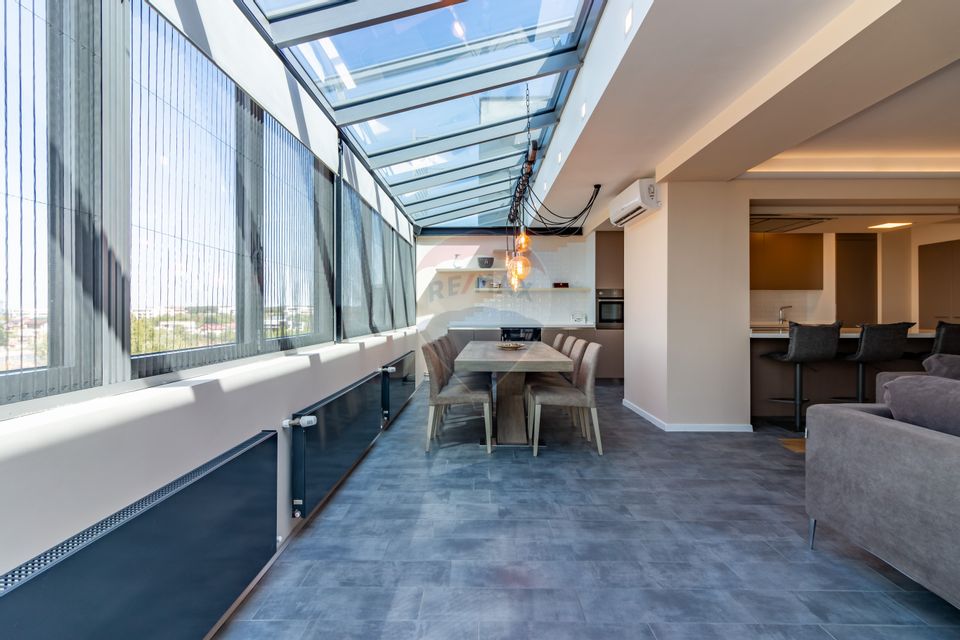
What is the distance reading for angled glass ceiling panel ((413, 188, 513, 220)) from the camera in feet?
21.7

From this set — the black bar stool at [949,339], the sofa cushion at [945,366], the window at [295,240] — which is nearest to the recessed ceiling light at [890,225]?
the black bar stool at [949,339]

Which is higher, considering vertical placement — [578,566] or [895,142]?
[895,142]

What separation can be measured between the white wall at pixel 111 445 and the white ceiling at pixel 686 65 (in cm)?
238

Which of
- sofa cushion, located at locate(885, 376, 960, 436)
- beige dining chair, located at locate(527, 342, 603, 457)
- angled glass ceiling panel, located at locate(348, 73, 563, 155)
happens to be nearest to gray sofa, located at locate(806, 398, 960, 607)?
sofa cushion, located at locate(885, 376, 960, 436)

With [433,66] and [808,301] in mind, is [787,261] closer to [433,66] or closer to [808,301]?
[808,301]

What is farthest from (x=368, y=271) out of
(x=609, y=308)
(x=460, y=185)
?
(x=609, y=308)

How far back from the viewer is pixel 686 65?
2504mm

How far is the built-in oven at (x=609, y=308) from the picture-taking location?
294 inches

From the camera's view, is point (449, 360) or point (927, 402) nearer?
point (927, 402)

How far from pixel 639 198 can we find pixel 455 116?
195 cm

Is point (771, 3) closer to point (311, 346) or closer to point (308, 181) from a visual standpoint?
point (308, 181)

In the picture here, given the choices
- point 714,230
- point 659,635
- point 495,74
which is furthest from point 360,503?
point 714,230

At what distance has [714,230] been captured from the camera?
442 centimetres

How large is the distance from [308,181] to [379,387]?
1825 mm
